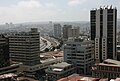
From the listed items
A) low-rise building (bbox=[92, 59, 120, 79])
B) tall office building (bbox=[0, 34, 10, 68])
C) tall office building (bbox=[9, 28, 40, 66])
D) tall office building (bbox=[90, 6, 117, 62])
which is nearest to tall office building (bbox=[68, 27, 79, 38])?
tall office building (bbox=[90, 6, 117, 62])

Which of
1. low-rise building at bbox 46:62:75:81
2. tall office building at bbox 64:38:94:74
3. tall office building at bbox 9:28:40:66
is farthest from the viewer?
tall office building at bbox 9:28:40:66

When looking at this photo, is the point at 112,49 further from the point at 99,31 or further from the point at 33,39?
the point at 33,39

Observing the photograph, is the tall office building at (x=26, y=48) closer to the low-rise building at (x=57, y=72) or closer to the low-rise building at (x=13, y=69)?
the low-rise building at (x=13, y=69)

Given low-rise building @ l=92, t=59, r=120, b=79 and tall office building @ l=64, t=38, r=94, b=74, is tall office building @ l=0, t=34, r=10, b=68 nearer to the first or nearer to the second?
tall office building @ l=64, t=38, r=94, b=74

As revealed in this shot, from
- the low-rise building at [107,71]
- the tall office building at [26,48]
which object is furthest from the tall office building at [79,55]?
the tall office building at [26,48]

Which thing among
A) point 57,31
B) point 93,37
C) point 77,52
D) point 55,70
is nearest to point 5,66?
point 55,70
